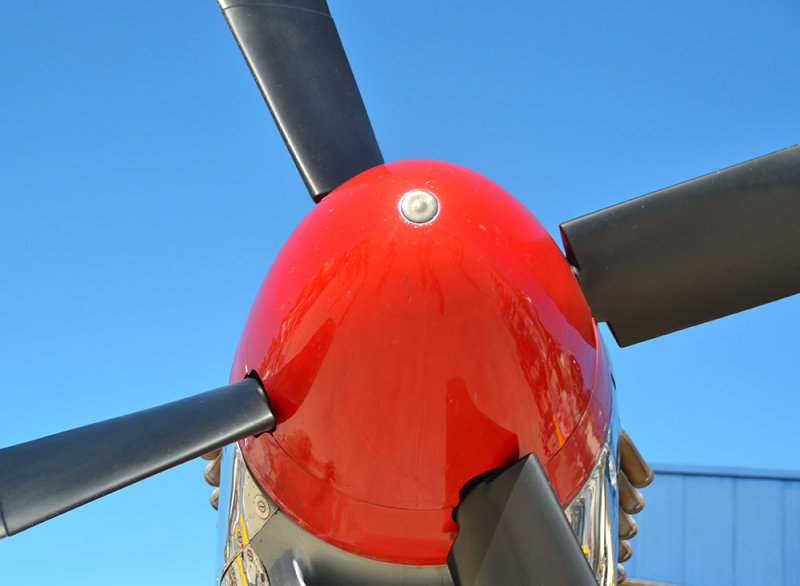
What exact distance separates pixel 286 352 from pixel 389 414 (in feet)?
1.50

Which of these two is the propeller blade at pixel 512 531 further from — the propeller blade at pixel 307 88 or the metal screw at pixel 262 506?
the propeller blade at pixel 307 88

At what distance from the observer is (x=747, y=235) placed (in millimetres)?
3871

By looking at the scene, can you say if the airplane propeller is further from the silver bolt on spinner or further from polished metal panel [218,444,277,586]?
the silver bolt on spinner

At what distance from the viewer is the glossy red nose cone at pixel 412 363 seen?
2.86 metres

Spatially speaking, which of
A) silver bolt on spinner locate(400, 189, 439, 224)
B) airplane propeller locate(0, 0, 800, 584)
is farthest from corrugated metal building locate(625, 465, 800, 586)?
silver bolt on spinner locate(400, 189, 439, 224)

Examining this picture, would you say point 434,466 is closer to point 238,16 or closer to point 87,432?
point 87,432

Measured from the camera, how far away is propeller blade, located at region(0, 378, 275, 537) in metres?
2.69

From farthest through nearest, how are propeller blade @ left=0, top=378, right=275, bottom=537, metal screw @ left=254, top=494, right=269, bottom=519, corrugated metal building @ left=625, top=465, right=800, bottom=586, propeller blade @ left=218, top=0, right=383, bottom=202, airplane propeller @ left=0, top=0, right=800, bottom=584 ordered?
corrugated metal building @ left=625, top=465, right=800, bottom=586
propeller blade @ left=218, top=0, right=383, bottom=202
metal screw @ left=254, top=494, right=269, bottom=519
airplane propeller @ left=0, top=0, right=800, bottom=584
propeller blade @ left=0, top=378, right=275, bottom=537

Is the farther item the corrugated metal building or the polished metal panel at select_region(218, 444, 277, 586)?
the corrugated metal building

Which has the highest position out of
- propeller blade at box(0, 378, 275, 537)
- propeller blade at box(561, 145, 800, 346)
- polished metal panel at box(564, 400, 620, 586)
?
propeller blade at box(0, 378, 275, 537)

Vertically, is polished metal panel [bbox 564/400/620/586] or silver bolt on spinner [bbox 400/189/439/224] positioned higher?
silver bolt on spinner [bbox 400/189/439/224]

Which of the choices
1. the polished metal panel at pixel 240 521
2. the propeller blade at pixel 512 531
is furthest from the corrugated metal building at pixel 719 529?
the propeller blade at pixel 512 531

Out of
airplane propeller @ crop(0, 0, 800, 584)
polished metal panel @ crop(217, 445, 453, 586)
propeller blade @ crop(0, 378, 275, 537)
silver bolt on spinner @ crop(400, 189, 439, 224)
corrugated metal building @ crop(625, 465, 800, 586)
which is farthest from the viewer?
corrugated metal building @ crop(625, 465, 800, 586)

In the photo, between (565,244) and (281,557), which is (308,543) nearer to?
(281,557)
